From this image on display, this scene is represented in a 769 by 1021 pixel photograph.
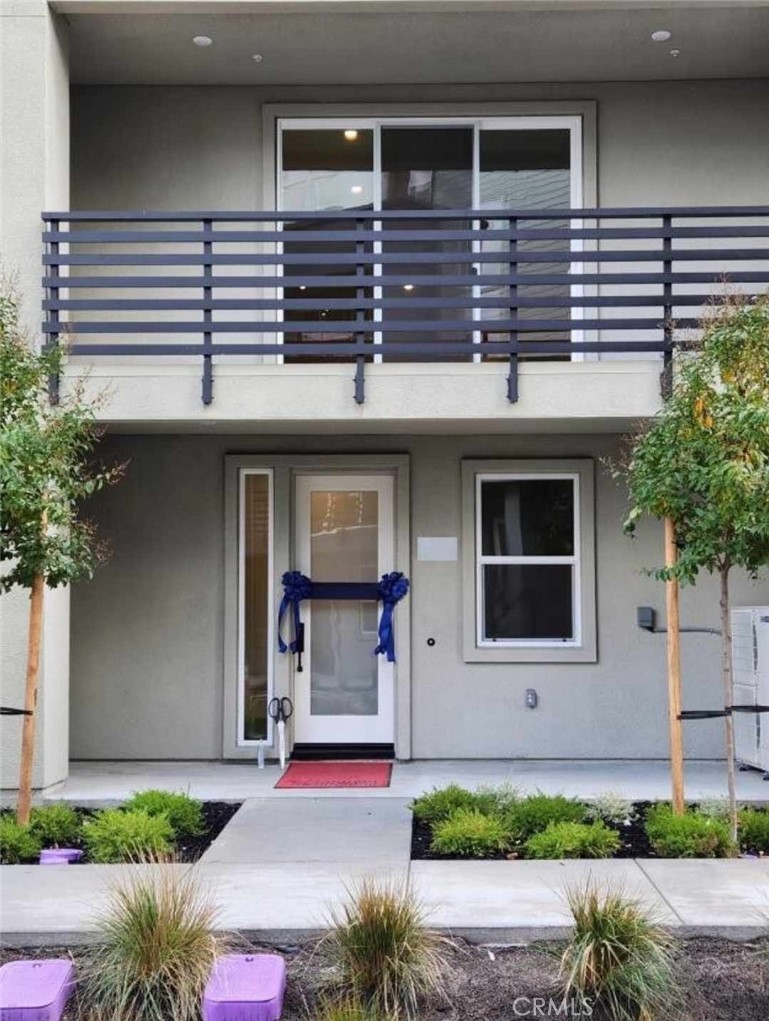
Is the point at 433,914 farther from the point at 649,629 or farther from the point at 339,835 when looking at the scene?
the point at 649,629

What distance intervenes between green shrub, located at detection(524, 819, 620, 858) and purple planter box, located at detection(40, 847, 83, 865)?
279 centimetres

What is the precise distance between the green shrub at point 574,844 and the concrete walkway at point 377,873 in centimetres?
16

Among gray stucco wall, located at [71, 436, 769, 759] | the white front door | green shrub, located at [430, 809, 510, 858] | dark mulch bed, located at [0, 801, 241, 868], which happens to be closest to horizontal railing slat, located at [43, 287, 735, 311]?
gray stucco wall, located at [71, 436, 769, 759]

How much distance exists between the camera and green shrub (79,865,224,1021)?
441cm

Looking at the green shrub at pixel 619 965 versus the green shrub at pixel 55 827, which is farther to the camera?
the green shrub at pixel 55 827

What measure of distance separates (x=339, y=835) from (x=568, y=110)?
6647 millimetres

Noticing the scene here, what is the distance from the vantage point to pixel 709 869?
6.20 metres

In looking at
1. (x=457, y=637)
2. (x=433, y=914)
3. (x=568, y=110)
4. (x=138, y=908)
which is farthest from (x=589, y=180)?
(x=138, y=908)

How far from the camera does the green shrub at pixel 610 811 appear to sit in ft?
24.2

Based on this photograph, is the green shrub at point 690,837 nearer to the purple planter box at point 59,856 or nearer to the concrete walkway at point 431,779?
the concrete walkway at point 431,779

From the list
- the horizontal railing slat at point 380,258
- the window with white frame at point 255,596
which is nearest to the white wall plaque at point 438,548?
the window with white frame at point 255,596

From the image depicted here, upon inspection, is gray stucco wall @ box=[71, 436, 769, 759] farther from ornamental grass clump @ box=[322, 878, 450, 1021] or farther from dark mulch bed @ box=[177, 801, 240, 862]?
ornamental grass clump @ box=[322, 878, 450, 1021]

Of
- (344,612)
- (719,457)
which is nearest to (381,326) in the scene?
(344,612)

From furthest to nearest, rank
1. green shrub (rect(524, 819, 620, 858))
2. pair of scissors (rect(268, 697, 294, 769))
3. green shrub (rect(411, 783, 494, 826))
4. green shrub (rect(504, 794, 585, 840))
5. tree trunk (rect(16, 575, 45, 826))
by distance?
pair of scissors (rect(268, 697, 294, 769))
green shrub (rect(411, 783, 494, 826))
tree trunk (rect(16, 575, 45, 826))
green shrub (rect(504, 794, 585, 840))
green shrub (rect(524, 819, 620, 858))
